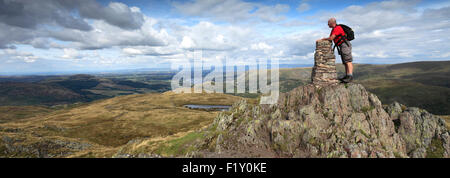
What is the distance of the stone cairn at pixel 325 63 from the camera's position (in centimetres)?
3016

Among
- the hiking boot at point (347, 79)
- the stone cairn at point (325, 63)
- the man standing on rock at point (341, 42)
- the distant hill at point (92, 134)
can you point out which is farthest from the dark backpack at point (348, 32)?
the distant hill at point (92, 134)

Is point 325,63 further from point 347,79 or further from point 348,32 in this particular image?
point 348,32

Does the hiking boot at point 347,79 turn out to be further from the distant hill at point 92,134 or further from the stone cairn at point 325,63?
the distant hill at point 92,134

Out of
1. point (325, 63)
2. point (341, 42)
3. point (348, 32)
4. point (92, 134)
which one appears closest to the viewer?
point (348, 32)

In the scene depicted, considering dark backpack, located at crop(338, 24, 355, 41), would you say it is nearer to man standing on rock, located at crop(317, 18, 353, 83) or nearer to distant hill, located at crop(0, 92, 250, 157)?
man standing on rock, located at crop(317, 18, 353, 83)

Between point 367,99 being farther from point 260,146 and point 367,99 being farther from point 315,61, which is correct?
point 260,146

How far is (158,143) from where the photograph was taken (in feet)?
148

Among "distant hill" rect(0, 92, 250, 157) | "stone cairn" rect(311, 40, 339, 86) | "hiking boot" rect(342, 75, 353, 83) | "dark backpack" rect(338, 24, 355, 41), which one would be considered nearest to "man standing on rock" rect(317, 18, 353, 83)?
"dark backpack" rect(338, 24, 355, 41)

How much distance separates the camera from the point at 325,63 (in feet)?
98.7

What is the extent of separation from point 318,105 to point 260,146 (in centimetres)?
1136

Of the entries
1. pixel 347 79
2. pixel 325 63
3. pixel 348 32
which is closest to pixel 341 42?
pixel 348 32

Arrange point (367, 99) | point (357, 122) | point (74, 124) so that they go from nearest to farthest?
point (357, 122) → point (367, 99) → point (74, 124)

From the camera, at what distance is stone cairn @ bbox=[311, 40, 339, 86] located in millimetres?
30156
